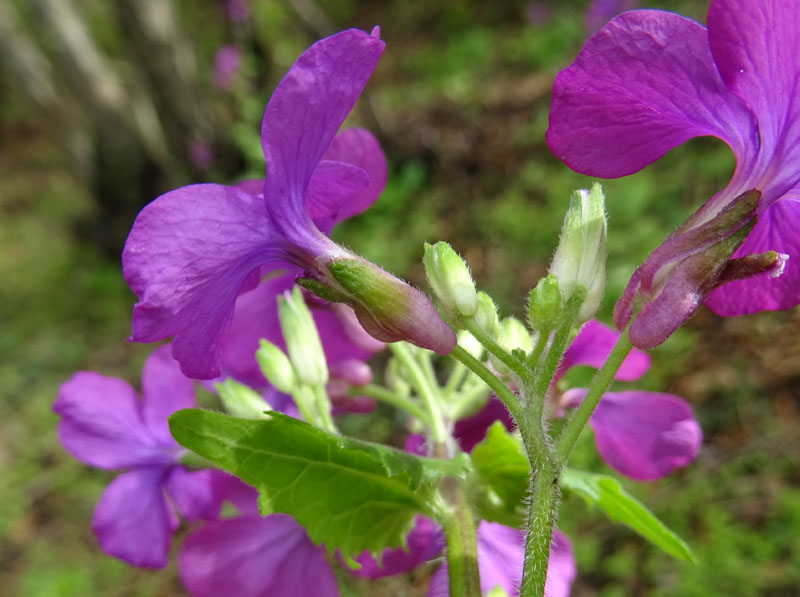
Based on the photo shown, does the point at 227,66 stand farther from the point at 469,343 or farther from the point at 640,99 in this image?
the point at 640,99

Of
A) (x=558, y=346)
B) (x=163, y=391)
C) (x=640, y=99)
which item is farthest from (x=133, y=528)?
(x=640, y=99)

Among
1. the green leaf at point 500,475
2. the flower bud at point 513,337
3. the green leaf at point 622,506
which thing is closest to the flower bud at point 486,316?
the flower bud at point 513,337

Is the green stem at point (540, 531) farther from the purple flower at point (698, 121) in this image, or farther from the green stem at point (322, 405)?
the green stem at point (322, 405)

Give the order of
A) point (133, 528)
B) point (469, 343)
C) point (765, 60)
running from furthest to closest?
point (133, 528) < point (469, 343) < point (765, 60)

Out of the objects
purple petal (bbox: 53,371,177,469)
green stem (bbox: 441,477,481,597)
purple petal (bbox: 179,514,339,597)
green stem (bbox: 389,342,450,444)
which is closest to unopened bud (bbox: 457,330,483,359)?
green stem (bbox: 389,342,450,444)

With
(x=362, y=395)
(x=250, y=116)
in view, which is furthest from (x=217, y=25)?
(x=362, y=395)

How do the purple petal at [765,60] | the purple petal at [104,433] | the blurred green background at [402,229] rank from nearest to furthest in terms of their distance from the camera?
the purple petal at [765,60] < the purple petal at [104,433] < the blurred green background at [402,229]

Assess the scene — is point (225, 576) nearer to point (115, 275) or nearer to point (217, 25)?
point (115, 275)
